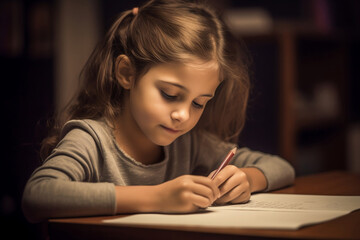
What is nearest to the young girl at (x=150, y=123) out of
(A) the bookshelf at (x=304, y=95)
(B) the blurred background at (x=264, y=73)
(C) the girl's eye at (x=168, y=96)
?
(C) the girl's eye at (x=168, y=96)

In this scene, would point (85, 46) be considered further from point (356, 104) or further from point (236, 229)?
point (236, 229)

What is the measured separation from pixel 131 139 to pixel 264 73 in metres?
1.59

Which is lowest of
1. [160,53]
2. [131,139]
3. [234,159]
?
[234,159]

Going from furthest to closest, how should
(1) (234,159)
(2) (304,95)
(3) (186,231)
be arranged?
(2) (304,95) < (1) (234,159) < (3) (186,231)

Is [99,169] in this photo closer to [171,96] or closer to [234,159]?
[171,96]

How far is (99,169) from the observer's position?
3.61ft

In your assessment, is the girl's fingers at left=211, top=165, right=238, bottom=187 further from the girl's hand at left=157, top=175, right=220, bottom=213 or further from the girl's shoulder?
the girl's shoulder

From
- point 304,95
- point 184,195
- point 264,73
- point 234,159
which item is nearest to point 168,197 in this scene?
point 184,195

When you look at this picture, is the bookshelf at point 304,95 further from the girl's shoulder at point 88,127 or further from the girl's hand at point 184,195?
the girl's hand at point 184,195

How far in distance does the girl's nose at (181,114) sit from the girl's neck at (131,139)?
18 centimetres

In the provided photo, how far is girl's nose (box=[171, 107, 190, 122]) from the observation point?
3.36 feet

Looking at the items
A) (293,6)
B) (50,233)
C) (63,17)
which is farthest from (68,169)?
(293,6)

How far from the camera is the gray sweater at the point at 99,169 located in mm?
831

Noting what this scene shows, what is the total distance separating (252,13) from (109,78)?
1715mm
